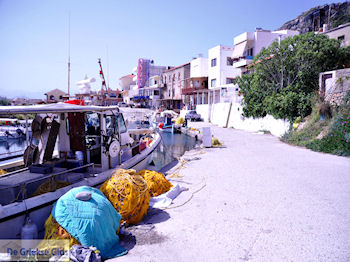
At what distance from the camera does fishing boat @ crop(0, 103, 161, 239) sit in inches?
219

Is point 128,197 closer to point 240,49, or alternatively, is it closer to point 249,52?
point 240,49

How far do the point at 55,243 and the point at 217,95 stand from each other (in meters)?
37.2

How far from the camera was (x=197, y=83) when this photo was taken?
45812 millimetres

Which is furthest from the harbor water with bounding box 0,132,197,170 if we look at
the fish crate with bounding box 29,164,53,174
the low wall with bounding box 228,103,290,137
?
the low wall with bounding box 228,103,290,137

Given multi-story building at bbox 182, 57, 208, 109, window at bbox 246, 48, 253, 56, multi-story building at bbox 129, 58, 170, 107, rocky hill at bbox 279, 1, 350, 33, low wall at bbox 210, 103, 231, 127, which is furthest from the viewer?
multi-story building at bbox 129, 58, 170, 107

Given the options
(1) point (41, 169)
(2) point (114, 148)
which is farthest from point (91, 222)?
(2) point (114, 148)

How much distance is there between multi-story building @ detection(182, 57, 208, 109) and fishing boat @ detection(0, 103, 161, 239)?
35.4 meters

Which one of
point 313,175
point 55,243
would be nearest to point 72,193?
point 55,243

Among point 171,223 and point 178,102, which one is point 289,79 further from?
point 178,102

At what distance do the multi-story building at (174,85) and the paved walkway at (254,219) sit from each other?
42.9 m

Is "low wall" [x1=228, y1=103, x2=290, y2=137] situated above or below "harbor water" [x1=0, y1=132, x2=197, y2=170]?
above

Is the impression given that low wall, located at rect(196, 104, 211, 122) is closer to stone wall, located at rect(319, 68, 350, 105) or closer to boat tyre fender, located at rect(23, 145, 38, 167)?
stone wall, located at rect(319, 68, 350, 105)

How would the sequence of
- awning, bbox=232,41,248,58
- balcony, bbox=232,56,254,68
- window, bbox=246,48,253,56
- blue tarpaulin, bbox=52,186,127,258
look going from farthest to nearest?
window, bbox=246,48,253,56 → awning, bbox=232,41,248,58 → balcony, bbox=232,56,254,68 → blue tarpaulin, bbox=52,186,127,258

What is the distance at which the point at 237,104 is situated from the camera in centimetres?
2705
